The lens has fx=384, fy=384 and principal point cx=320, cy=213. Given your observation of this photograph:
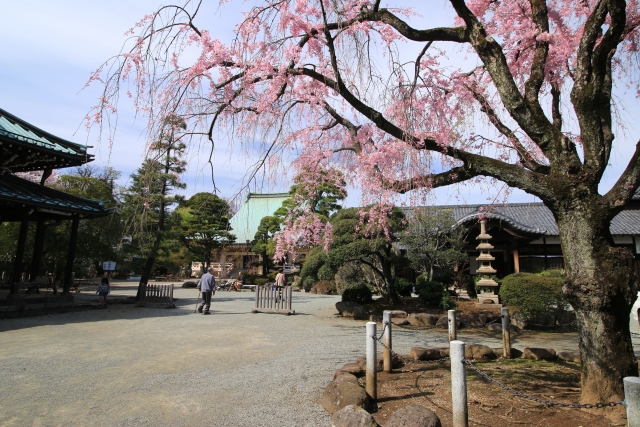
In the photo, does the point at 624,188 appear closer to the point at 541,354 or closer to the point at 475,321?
the point at 541,354

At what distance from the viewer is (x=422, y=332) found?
984 cm

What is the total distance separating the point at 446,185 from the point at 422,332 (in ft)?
19.6

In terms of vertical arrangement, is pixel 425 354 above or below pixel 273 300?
below

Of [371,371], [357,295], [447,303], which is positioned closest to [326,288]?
[357,295]

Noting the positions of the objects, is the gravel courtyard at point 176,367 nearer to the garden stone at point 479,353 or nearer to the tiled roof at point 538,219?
the garden stone at point 479,353

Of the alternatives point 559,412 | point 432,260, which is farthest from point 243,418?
point 432,260

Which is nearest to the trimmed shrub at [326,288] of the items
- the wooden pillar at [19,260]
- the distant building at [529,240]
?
the distant building at [529,240]

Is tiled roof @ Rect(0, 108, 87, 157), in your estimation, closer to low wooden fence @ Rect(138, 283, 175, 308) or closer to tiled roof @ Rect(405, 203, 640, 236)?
low wooden fence @ Rect(138, 283, 175, 308)

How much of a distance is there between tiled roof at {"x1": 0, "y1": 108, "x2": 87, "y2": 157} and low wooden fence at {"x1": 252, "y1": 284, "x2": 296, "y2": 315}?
7.26 m

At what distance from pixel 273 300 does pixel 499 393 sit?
9701mm

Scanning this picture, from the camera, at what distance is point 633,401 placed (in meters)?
2.38

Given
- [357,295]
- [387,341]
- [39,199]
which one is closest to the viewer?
[387,341]

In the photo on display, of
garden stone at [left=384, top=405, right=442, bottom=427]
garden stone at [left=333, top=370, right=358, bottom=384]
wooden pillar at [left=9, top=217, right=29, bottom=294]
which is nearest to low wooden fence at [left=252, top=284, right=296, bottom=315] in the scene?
wooden pillar at [left=9, top=217, right=29, bottom=294]

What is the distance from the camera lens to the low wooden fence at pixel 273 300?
12992 mm
